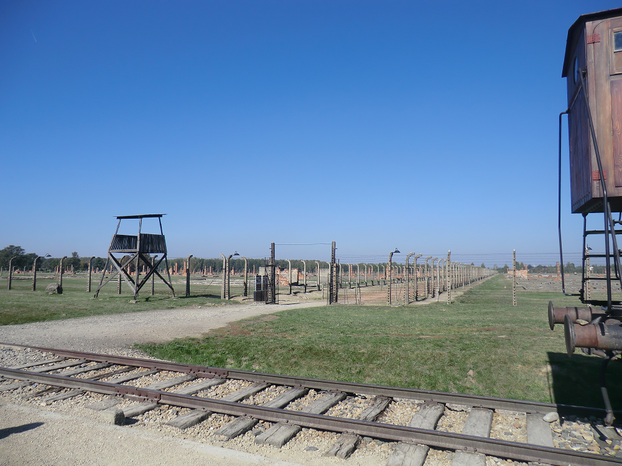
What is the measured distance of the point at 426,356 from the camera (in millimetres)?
9117

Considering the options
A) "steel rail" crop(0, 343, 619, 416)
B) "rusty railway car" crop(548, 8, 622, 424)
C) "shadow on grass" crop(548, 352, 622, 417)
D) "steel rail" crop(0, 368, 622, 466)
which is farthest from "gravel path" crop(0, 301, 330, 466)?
"shadow on grass" crop(548, 352, 622, 417)

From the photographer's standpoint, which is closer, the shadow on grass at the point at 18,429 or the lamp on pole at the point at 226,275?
the shadow on grass at the point at 18,429

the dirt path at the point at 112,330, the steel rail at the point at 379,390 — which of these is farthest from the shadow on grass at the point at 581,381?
the dirt path at the point at 112,330

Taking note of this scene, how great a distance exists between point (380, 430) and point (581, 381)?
4.64 metres

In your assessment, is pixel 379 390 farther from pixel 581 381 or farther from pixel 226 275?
pixel 226 275

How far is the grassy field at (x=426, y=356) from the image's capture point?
25.3 ft

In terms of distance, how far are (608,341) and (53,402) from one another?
8.13 metres

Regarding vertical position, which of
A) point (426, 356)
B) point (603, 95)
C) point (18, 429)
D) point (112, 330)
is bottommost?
point (112, 330)

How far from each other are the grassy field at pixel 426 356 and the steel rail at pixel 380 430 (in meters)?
2.91

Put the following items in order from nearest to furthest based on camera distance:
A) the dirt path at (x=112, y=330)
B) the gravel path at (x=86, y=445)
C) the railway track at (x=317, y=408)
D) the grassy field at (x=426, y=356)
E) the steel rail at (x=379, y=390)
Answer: the gravel path at (x=86, y=445)
the railway track at (x=317, y=408)
the steel rail at (x=379, y=390)
the grassy field at (x=426, y=356)
the dirt path at (x=112, y=330)

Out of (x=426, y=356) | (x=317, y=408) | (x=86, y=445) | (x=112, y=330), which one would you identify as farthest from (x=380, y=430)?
(x=112, y=330)

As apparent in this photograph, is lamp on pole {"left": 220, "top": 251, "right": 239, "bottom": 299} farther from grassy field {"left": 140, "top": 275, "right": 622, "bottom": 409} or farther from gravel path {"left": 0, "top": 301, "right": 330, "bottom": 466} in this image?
gravel path {"left": 0, "top": 301, "right": 330, "bottom": 466}

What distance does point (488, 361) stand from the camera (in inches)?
341

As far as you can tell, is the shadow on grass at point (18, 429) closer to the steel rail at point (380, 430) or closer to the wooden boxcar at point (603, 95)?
the steel rail at point (380, 430)
